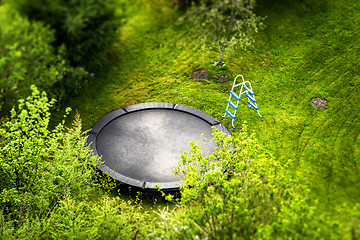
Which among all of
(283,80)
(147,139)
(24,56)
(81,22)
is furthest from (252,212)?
(24,56)

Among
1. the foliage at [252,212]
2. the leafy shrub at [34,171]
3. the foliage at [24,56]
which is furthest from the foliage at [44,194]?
the foliage at [24,56]

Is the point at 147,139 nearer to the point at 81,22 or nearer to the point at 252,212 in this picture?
the point at 252,212

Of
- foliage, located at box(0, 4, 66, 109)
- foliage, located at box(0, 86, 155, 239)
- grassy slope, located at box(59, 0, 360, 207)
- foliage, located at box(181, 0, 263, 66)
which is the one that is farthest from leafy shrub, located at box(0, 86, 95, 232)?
foliage, located at box(181, 0, 263, 66)

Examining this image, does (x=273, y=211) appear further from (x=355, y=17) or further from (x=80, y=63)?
(x=355, y=17)

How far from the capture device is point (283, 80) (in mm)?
11820

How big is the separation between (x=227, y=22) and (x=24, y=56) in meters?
9.16

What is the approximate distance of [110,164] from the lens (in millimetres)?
9000

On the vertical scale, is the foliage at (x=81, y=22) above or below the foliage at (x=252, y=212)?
above

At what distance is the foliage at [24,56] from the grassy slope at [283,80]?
1.54 metres

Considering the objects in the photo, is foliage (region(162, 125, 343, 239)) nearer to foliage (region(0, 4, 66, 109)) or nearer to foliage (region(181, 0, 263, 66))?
foliage (region(181, 0, 263, 66))

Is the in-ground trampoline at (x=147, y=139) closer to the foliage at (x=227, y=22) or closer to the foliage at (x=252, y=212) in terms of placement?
the foliage at (x=252, y=212)

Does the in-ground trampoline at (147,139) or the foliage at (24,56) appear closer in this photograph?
the in-ground trampoline at (147,139)

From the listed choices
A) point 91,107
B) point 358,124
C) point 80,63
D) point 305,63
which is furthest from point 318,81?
point 80,63

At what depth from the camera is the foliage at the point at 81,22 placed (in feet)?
35.2
